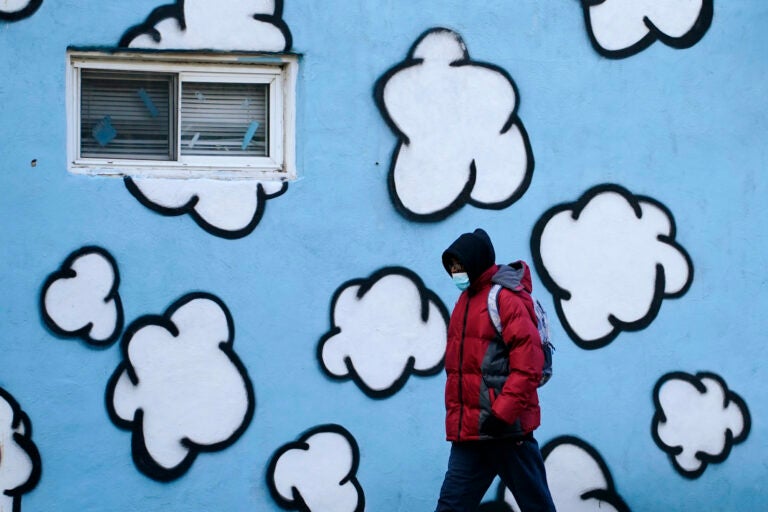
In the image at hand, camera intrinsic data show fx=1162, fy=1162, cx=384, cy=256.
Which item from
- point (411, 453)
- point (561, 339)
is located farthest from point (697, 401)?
point (411, 453)

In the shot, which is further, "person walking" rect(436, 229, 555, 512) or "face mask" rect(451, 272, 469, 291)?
"face mask" rect(451, 272, 469, 291)

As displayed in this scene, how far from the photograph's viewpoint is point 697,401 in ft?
19.4

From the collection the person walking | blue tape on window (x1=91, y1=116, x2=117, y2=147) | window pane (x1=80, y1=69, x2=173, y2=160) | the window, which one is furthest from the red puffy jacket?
blue tape on window (x1=91, y1=116, x2=117, y2=147)

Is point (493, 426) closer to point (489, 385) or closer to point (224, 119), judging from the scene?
point (489, 385)

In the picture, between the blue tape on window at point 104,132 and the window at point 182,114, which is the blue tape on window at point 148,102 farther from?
the blue tape on window at point 104,132

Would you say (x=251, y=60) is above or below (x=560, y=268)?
above

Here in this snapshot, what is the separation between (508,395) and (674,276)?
5.73ft

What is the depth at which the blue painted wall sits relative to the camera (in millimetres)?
5453

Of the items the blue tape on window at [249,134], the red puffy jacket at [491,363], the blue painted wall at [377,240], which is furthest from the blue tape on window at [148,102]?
the red puffy jacket at [491,363]

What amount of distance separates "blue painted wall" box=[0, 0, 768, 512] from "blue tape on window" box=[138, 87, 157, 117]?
32 centimetres

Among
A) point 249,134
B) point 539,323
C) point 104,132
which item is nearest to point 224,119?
point 249,134

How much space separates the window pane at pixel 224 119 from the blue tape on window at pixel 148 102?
0.46 feet

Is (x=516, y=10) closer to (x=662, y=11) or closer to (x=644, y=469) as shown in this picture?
(x=662, y=11)

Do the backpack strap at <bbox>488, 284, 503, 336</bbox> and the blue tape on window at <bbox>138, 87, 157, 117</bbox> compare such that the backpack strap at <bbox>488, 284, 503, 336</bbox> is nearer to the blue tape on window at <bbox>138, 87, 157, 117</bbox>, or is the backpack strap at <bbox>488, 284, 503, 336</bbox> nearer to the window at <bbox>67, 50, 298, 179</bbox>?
the window at <bbox>67, 50, 298, 179</bbox>
